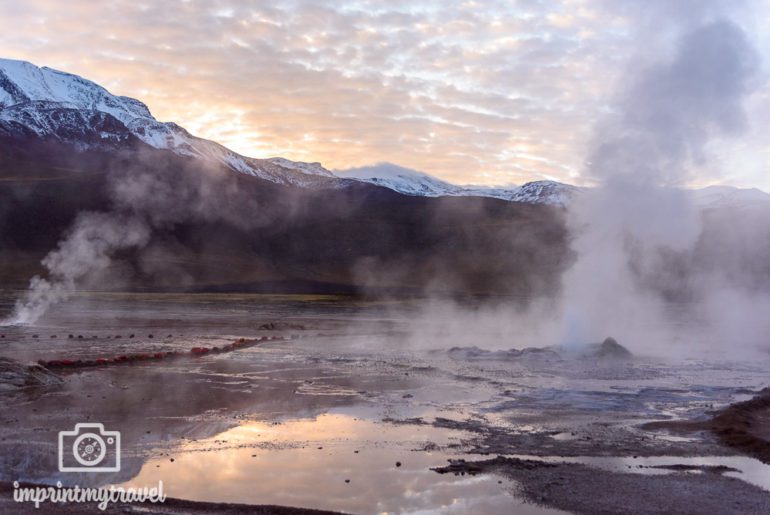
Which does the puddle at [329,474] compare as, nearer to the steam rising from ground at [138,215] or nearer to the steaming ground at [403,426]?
the steaming ground at [403,426]

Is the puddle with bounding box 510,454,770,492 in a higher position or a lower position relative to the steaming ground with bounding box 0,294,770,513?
lower

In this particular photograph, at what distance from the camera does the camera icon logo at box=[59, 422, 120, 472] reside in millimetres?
10659

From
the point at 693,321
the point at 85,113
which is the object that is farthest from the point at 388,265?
the point at 85,113

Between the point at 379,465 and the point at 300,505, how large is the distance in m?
2.13

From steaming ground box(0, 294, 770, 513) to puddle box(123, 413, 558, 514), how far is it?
0.13ft

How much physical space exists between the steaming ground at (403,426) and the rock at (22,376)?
1.49ft

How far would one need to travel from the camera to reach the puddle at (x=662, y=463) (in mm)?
10812

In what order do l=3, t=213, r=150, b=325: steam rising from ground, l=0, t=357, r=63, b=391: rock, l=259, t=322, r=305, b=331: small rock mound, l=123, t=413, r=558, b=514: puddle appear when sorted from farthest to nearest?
l=3, t=213, r=150, b=325: steam rising from ground
l=259, t=322, r=305, b=331: small rock mound
l=0, t=357, r=63, b=391: rock
l=123, t=413, r=558, b=514: puddle

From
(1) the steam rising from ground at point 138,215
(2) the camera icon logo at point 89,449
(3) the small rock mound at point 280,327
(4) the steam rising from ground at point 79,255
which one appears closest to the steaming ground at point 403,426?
(2) the camera icon logo at point 89,449

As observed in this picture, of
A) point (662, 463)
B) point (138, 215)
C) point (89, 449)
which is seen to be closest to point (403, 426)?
point (662, 463)

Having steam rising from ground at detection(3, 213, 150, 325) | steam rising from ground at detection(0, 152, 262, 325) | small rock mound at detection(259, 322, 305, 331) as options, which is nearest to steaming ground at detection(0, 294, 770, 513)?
small rock mound at detection(259, 322, 305, 331)

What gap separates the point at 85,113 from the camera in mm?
191375

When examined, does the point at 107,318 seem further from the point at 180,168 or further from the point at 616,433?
the point at 180,168

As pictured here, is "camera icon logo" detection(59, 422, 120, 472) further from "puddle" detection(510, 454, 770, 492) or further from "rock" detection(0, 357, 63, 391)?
"puddle" detection(510, 454, 770, 492)
